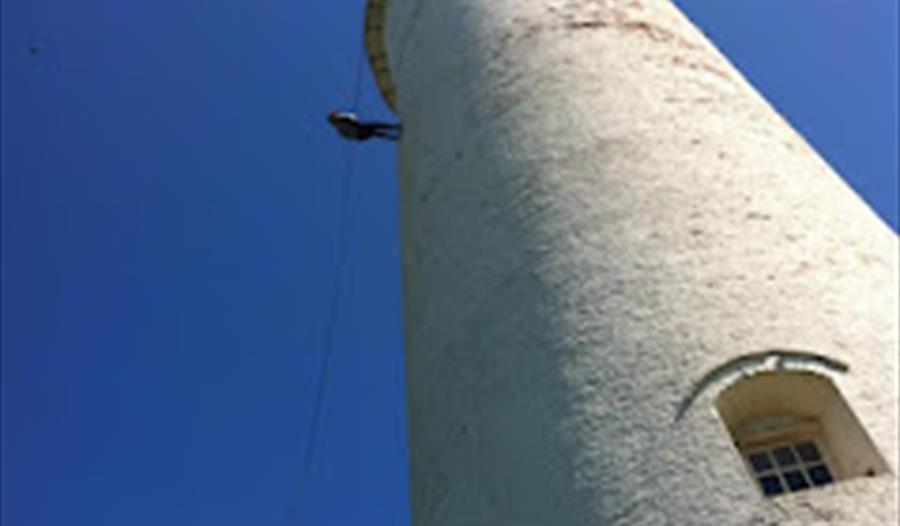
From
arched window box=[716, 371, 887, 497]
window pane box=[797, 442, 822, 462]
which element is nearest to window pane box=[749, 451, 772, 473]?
arched window box=[716, 371, 887, 497]

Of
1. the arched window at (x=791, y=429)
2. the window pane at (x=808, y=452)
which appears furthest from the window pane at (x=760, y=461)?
the window pane at (x=808, y=452)

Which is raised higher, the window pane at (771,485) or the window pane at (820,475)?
the window pane at (771,485)

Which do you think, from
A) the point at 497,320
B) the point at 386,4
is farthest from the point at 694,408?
the point at 386,4

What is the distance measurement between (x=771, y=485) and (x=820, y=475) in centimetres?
24

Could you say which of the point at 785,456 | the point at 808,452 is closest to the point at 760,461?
the point at 785,456

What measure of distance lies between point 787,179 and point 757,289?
1.21 m

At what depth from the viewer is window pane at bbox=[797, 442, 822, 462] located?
4.39 meters

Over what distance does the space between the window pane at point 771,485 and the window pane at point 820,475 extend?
6.5 inches

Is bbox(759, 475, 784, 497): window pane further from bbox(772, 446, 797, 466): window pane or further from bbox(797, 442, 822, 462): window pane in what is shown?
bbox(797, 442, 822, 462): window pane

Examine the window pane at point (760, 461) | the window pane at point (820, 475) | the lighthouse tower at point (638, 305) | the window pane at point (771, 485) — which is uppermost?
the lighthouse tower at point (638, 305)

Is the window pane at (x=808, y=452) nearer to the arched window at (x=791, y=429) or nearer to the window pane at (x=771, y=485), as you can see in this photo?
the arched window at (x=791, y=429)

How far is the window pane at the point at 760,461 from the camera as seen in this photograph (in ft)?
14.4

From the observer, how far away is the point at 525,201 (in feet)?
19.3

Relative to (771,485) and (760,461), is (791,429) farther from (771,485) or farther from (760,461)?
(771,485)
